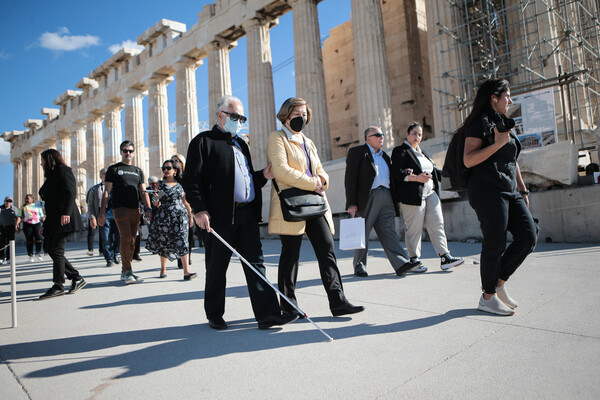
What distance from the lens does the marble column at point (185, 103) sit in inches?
888

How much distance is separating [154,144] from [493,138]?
23.7 meters

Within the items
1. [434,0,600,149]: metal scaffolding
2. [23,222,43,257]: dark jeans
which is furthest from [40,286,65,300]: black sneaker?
[434,0,600,149]: metal scaffolding

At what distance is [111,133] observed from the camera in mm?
29234

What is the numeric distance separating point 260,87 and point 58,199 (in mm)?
14113

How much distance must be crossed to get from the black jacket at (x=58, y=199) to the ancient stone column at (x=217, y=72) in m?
15.7

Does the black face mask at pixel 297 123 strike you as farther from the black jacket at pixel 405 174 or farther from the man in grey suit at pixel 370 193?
the black jacket at pixel 405 174

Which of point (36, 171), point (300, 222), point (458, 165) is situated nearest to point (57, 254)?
point (300, 222)

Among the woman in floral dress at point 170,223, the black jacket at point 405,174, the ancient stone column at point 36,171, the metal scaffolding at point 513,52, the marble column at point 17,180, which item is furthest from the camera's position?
the marble column at point 17,180

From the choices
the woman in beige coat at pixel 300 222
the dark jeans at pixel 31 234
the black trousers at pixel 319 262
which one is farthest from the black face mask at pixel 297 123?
the dark jeans at pixel 31 234

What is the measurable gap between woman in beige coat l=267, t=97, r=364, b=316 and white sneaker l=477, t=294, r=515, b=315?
985 millimetres

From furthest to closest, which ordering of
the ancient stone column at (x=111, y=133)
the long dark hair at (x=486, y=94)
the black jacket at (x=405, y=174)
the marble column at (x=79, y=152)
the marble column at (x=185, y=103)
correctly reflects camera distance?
the marble column at (x=79, y=152) < the ancient stone column at (x=111, y=133) < the marble column at (x=185, y=103) < the black jacket at (x=405, y=174) < the long dark hair at (x=486, y=94)

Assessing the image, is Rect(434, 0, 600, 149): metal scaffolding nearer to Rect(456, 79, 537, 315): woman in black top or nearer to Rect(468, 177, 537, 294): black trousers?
Rect(456, 79, 537, 315): woman in black top

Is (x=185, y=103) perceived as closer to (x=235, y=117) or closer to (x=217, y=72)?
(x=217, y=72)

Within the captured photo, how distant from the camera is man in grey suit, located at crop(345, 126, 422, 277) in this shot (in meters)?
→ 5.22
